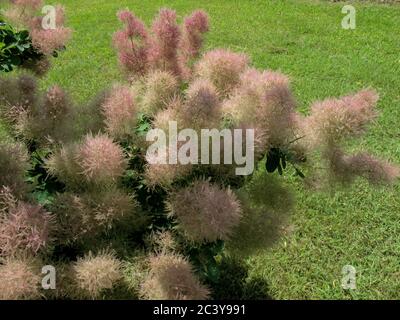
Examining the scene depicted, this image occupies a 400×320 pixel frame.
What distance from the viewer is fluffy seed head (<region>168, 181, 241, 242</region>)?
0.91 m

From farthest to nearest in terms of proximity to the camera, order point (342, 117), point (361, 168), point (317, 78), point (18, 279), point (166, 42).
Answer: point (317, 78) → point (166, 42) → point (361, 168) → point (342, 117) → point (18, 279)

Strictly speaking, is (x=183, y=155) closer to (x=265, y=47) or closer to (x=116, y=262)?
(x=116, y=262)

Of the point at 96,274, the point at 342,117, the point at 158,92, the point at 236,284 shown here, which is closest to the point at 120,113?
the point at 158,92

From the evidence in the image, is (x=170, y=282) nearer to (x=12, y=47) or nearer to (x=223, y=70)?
(x=223, y=70)

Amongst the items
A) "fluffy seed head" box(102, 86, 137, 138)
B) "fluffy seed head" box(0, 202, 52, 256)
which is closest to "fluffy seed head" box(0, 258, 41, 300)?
"fluffy seed head" box(0, 202, 52, 256)

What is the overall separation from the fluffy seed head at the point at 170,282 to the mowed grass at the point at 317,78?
508mm

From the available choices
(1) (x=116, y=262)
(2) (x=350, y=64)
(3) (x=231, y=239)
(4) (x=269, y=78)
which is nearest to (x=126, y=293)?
(1) (x=116, y=262)

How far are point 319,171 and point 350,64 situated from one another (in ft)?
11.1

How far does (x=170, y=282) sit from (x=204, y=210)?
0.15m

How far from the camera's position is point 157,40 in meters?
1.25

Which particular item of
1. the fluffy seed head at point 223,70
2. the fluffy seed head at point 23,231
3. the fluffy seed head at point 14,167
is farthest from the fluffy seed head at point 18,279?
the fluffy seed head at point 223,70

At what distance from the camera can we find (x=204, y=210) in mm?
919

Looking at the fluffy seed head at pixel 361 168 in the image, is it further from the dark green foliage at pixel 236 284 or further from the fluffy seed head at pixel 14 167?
the dark green foliage at pixel 236 284
